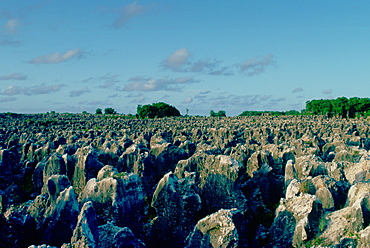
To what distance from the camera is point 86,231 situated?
21.2 feet

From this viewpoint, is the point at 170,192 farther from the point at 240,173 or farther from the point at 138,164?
the point at 138,164

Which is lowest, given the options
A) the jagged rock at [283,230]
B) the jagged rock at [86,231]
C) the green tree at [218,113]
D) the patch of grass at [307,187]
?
the jagged rock at [283,230]

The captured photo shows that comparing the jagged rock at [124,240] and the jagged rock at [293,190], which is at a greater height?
the jagged rock at [293,190]

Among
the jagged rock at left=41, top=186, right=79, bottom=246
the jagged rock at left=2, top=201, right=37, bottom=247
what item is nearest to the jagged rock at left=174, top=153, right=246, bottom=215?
the jagged rock at left=41, top=186, right=79, bottom=246

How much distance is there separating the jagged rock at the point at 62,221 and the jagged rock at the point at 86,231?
1.58 metres

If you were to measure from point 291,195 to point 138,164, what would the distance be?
754cm

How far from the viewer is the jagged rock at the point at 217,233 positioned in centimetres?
670

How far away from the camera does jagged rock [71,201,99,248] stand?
6309 millimetres

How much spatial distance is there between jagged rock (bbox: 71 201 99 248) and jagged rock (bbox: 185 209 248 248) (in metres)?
1.88

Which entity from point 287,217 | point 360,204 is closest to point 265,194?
point 287,217

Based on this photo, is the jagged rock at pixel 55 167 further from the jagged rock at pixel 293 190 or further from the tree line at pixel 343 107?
the tree line at pixel 343 107

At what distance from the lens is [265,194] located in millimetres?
13086

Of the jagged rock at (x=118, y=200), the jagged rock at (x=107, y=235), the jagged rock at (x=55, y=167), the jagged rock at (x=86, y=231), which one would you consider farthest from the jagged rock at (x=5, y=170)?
the jagged rock at (x=86, y=231)

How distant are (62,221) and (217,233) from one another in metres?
3.73
